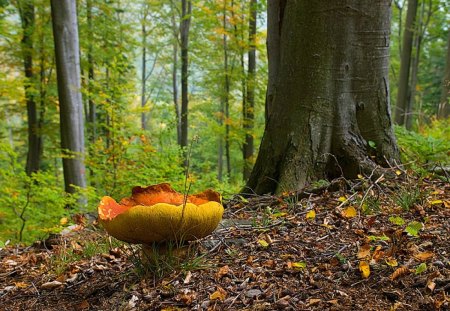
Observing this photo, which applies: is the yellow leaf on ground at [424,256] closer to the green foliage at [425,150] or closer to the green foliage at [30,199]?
the green foliage at [425,150]

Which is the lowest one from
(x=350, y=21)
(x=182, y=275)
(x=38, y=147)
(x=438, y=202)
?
(x=38, y=147)

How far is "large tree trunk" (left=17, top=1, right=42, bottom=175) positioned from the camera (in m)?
10.7

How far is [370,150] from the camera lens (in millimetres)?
3502

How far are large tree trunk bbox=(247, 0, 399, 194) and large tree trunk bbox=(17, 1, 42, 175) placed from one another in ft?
29.5

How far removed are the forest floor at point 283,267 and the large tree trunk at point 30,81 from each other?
365 inches

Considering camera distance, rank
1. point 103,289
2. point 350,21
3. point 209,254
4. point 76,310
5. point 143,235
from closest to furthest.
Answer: point 143,235
point 76,310
point 103,289
point 209,254
point 350,21

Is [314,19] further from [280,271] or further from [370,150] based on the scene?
[280,271]

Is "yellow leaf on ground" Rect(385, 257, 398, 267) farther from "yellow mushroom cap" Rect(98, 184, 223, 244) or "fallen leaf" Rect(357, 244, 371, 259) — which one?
"yellow mushroom cap" Rect(98, 184, 223, 244)

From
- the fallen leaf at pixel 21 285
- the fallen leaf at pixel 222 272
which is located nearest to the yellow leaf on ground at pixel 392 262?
the fallen leaf at pixel 222 272

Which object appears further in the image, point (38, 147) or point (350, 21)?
point (38, 147)

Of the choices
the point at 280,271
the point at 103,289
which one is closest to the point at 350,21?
the point at 280,271

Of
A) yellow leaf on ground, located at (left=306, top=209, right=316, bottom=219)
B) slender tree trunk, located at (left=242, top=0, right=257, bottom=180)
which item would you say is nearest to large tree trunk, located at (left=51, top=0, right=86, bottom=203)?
yellow leaf on ground, located at (left=306, top=209, right=316, bottom=219)

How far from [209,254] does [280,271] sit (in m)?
0.48

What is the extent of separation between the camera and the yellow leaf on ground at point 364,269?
5.66ft
